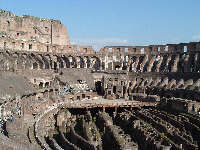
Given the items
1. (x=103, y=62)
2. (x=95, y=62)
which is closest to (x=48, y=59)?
(x=95, y=62)

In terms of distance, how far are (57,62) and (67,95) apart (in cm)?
1444

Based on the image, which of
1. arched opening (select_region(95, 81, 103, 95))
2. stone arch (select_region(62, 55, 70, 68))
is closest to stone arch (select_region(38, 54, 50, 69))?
stone arch (select_region(62, 55, 70, 68))

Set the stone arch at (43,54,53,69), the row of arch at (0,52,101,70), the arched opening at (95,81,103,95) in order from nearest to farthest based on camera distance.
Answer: the row of arch at (0,52,101,70) → the arched opening at (95,81,103,95) → the stone arch at (43,54,53,69)

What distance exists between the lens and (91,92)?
48.6m

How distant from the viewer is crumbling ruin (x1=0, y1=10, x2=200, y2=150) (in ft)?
82.1

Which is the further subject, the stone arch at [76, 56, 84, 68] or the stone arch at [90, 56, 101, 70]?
the stone arch at [90, 56, 101, 70]

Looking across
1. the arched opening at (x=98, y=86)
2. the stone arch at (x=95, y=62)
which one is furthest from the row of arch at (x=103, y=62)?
the arched opening at (x=98, y=86)

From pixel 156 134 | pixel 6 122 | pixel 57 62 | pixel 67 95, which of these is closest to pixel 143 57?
pixel 57 62

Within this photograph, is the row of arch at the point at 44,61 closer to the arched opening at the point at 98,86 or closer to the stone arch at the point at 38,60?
the stone arch at the point at 38,60

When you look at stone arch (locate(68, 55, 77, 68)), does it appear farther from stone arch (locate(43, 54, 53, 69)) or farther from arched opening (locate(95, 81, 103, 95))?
arched opening (locate(95, 81, 103, 95))

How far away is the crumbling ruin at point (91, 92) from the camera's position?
82.1 ft

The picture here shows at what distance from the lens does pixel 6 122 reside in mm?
23922

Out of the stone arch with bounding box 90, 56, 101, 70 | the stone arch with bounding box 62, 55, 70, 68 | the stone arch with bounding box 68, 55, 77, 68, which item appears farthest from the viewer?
the stone arch with bounding box 90, 56, 101, 70

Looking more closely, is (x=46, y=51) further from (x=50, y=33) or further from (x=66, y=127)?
(x=66, y=127)
